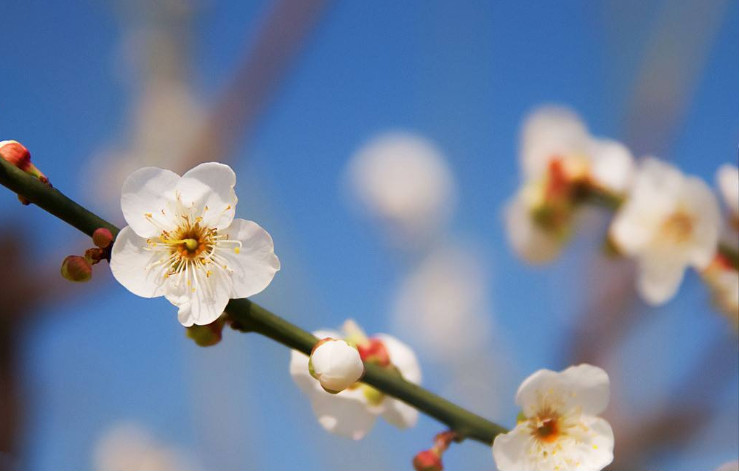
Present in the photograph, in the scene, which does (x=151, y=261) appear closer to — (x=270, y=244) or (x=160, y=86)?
(x=270, y=244)

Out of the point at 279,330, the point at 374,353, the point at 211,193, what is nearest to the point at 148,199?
→ the point at 211,193

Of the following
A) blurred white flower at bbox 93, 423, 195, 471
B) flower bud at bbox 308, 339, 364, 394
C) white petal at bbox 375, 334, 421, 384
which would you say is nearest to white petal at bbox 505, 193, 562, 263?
white petal at bbox 375, 334, 421, 384

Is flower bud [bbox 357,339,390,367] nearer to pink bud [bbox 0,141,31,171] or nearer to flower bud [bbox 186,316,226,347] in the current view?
flower bud [bbox 186,316,226,347]

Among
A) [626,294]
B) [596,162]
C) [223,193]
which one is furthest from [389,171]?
[223,193]

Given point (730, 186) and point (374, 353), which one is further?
point (730, 186)

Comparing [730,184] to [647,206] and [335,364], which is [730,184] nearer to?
[647,206]

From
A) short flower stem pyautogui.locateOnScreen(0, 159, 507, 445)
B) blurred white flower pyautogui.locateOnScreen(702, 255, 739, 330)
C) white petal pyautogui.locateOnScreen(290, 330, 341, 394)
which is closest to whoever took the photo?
short flower stem pyautogui.locateOnScreen(0, 159, 507, 445)
